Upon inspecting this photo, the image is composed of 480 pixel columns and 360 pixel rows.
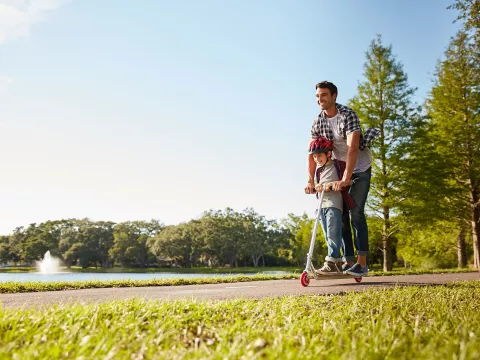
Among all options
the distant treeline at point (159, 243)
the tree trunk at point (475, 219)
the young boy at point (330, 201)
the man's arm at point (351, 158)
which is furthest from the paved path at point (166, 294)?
the distant treeline at point (159, 243)

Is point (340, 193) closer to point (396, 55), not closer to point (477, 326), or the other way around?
point (477, 326)

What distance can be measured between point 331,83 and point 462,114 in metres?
16.7

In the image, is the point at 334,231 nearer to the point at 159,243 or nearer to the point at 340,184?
the point at 340,184

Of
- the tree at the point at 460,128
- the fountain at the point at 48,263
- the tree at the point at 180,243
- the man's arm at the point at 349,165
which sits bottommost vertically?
the fountain at the point at 48,263

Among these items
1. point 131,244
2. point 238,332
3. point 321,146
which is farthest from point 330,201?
point 131,244

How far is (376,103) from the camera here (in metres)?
18.1

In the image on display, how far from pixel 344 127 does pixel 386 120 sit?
14.0 meters

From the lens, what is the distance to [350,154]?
195 inches

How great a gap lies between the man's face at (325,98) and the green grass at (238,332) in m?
2.88

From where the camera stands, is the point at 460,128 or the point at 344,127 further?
the point at 460,128

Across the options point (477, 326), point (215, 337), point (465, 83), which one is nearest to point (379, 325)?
point (477, 326)

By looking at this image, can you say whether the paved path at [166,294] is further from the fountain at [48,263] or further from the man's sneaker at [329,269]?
the fountain at [48,263]

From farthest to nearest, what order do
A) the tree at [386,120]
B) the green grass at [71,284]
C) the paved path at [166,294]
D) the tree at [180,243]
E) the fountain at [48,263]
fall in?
the fountain at [48,263] < the tree at [180,243] < the tree at [386,120] < the green grass at [71,284] < the paved path at [166,294]

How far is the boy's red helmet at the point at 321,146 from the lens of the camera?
514 cm
